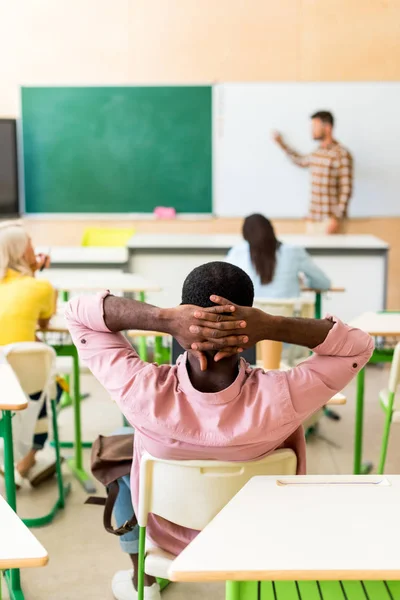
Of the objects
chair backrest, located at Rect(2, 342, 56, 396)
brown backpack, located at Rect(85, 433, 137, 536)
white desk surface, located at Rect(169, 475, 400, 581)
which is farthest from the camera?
chair backrest, located at Rect(2, 342, 56, 396)

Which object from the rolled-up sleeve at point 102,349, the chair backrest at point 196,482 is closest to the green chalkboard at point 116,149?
the rolled-up sleeve at point 102,349

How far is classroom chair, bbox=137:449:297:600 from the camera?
1632 mm

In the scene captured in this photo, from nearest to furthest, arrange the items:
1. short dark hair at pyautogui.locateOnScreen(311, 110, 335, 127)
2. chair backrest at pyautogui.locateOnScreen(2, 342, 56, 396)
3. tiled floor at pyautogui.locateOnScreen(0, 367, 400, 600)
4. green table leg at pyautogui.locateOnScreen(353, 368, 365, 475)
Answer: tiled floor at pyautogui.locateOnScreen(0, 367, 400, 600)
chair backrest at pyautogui.locateOnScreen(2, 342, 56, 396)
green table leg at pyautogui.locateOnScreen(353, 368, 365, 475)
short dark hair at pyautogui.locateOnScreen(311, 110, 335, 127)

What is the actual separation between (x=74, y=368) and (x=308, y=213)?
367cm

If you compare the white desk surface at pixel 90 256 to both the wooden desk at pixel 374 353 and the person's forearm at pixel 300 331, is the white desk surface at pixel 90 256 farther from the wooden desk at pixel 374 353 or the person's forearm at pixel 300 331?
the person's forearm at pixel 300 331

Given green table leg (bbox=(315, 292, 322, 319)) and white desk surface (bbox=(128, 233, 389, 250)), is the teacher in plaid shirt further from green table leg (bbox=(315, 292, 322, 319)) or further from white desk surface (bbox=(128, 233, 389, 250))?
green table leg (bbox=(315, 292, 322, 319))

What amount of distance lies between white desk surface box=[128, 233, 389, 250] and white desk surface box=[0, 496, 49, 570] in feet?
13.1

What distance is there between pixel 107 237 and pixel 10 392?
12.2ft

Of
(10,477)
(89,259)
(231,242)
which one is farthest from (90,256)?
(10,477)

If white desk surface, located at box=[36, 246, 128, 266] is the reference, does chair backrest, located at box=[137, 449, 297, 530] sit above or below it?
below

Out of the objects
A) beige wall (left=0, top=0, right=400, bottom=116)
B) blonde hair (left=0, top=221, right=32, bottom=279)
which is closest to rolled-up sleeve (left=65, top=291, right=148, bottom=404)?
blonde hair (left=0, top=221, right=32, bottom=279)

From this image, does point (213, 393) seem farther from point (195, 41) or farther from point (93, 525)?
point (195, 41)

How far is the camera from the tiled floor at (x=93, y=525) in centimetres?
244

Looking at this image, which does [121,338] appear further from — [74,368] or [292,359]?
[292,359]
